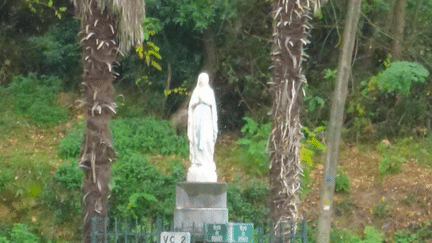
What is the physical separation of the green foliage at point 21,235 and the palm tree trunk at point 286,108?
5336 mm

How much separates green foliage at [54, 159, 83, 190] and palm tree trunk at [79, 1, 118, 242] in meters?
4.90

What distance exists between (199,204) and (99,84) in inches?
108

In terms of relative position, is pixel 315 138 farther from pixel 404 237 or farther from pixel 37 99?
pixel 37 99

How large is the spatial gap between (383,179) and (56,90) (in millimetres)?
8815

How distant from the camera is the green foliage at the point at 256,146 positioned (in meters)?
21.3

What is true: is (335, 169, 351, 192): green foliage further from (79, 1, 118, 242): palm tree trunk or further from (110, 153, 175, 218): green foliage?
(79, 1, 118, 242): palm tree trunk

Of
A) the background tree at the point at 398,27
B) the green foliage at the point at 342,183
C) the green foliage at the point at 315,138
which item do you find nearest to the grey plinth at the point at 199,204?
the green foliage at the point at 315,138

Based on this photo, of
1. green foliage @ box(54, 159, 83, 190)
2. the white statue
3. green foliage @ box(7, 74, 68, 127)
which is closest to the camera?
the white statue

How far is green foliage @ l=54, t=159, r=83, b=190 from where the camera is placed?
20.0 metres

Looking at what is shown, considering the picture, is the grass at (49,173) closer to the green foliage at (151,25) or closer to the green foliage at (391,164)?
the green foliage at (391,164)

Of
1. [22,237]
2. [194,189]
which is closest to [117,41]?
[194,189]

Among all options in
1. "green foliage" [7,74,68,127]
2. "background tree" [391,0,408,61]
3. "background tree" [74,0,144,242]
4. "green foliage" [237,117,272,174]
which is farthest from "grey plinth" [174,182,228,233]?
"background tree" [391,0,408,61]

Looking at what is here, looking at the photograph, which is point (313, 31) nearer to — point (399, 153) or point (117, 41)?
point (399, 153)

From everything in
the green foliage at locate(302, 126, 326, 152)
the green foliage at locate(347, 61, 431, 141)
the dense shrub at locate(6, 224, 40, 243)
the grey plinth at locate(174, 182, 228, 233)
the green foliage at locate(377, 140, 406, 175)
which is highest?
the green foliage at locate(347, 61, 431, 141)
